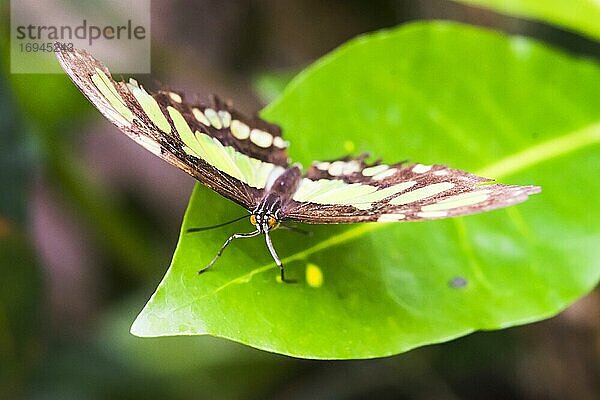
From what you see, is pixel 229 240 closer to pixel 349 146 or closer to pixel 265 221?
pixel 265 221

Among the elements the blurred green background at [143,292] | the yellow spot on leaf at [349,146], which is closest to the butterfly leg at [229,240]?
the yellow spot on leaf at [349,146]

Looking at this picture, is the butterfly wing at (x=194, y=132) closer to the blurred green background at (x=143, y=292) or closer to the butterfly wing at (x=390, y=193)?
the butterfly wing at (x=390, y=193)

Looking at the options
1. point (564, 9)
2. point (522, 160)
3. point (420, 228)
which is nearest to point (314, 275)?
point (420, 228)

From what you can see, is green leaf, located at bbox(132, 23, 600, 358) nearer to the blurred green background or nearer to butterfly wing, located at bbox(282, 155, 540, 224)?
butterfly wing, located at bbox(282, 155, 540, 224)

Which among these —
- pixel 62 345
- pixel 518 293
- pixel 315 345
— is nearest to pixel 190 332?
pixel 315 345

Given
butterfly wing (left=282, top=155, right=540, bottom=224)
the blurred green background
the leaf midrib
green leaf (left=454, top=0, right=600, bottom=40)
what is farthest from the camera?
the blurred green background

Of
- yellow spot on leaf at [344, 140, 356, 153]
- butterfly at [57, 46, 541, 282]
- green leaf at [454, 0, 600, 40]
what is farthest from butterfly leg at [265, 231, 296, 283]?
green leaf at [454, 0, 600, 40]

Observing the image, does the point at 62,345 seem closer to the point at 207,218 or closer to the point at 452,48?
the point at 207,218

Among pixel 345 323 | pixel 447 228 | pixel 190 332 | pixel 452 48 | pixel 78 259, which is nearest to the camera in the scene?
pixel 190 332
